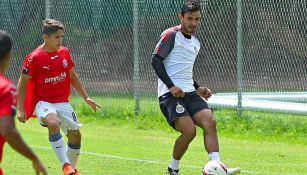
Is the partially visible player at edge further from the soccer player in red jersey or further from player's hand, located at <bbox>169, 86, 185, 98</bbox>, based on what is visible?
the soccer player in red jersey

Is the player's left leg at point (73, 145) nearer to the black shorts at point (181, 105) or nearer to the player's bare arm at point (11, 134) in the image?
the black shorts at point (181, 105)

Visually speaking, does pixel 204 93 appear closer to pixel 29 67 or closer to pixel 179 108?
pixel 179 108

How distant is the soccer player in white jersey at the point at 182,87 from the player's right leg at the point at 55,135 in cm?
123

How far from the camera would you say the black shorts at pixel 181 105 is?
10398 mm

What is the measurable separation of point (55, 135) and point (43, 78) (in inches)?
31.0

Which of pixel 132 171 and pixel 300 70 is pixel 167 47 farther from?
pixel 300 70

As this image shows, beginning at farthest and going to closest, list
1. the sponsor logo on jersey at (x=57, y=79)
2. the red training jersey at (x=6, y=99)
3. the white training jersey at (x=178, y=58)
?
the sponsor logo on jersey at (x=57, y=79) → the white training jersey at (x=178, y=58) → the red training jersey at (x=6, y=99)

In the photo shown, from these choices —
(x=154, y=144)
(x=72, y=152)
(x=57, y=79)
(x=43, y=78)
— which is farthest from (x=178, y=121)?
(x=154, y=144)

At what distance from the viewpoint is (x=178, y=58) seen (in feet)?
34.9

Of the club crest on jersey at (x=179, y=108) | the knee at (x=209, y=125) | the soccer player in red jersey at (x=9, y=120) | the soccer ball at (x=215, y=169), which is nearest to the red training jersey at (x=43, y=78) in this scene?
the club crest on jersey at (x=179, y=108)

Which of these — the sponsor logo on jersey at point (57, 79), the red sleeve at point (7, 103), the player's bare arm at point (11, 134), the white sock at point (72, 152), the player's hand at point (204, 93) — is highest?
the red sleeve at point (7, 103)

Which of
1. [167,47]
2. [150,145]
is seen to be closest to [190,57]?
[167,47]

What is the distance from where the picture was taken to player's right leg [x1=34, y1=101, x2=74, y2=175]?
34.3ft

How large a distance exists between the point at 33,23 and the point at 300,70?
7.18m
